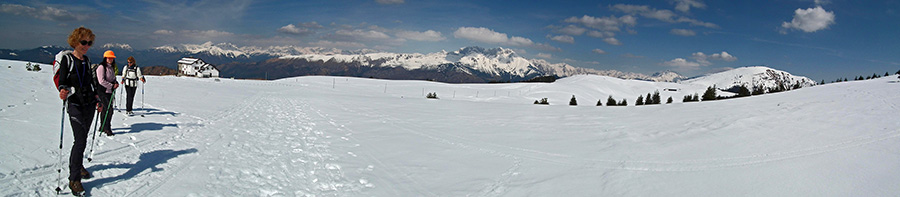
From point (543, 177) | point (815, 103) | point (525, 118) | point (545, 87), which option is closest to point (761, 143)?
point (543, 177)

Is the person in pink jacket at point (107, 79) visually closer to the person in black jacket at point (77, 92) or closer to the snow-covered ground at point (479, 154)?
the snow-covered ground at point (479, 154)

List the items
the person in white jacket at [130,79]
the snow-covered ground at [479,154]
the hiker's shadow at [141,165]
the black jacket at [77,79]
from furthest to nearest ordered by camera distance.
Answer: the person in white jacket at [130,79] → the snow-covered ground at [479,154] → the hiker's shadow at [141,165] → the black jacket at [77,79]

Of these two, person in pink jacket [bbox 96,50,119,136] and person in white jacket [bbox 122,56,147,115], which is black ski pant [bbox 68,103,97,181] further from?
person in white jacket [bbox 122,56,147,115]

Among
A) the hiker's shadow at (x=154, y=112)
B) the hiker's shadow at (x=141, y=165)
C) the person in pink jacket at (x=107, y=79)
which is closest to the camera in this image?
the hiker's shadow at (x=141, y=165)

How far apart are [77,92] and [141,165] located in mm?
1910

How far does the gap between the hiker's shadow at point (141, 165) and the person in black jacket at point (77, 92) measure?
32 centimetres

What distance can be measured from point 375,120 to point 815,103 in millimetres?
16589

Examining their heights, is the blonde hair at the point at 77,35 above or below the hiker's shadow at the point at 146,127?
above

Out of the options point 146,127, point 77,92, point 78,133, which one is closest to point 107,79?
point 146,127

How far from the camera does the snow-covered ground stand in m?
5.93

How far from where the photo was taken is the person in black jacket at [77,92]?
16.4 ft

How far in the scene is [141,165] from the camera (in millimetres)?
6668

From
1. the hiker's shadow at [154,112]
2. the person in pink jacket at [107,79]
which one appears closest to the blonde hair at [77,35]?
the person in pink jacket at [107,79]

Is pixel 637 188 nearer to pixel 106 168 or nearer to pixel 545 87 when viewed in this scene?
pixel 106 168
